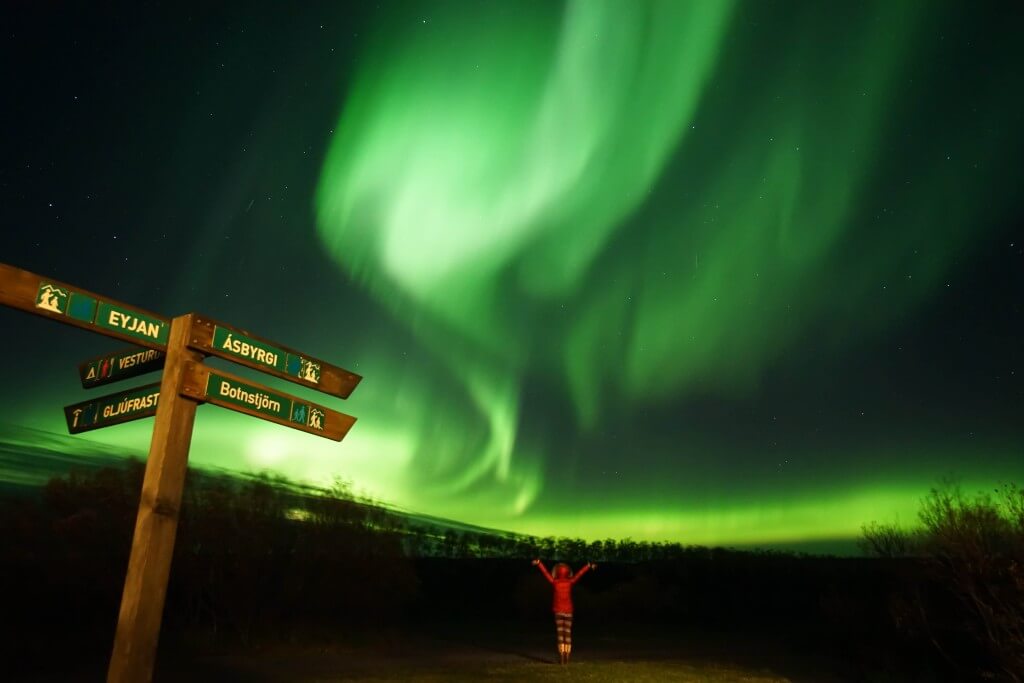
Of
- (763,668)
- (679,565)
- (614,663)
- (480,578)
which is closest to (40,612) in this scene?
(614,663)

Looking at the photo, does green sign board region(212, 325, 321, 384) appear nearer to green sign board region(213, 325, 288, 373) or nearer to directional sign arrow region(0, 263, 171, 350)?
green sign board region(213, 325, 288, 373)

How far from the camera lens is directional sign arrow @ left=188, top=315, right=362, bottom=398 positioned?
6801 mm

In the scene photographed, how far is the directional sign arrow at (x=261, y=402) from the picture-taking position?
664 cm

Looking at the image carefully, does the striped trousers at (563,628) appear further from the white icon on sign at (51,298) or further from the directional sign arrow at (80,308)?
the white icon on sign at (51,298)

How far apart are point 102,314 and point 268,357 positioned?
1365 millimetres

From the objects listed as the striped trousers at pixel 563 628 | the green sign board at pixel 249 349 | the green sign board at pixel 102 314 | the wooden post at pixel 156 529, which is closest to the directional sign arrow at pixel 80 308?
the green sign board at pixel 102 314

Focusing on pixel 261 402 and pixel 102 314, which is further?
pixel 261 402

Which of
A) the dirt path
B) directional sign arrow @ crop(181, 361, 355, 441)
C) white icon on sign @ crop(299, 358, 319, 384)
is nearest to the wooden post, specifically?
directional sign arrow @ crop(181, 361, 355, 441)

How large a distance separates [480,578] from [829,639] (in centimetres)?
3339

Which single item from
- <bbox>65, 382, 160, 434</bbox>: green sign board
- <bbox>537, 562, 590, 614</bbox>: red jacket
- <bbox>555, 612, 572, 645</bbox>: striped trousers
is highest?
<bbox>65, 382, 160, 434</bbox>: green sign board

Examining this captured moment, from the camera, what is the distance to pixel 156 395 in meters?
6.91

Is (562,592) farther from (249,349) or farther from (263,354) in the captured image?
(249,349)

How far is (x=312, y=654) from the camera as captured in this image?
19.7 metres

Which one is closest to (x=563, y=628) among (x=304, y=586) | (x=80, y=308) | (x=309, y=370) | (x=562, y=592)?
(x=562, y=592)
